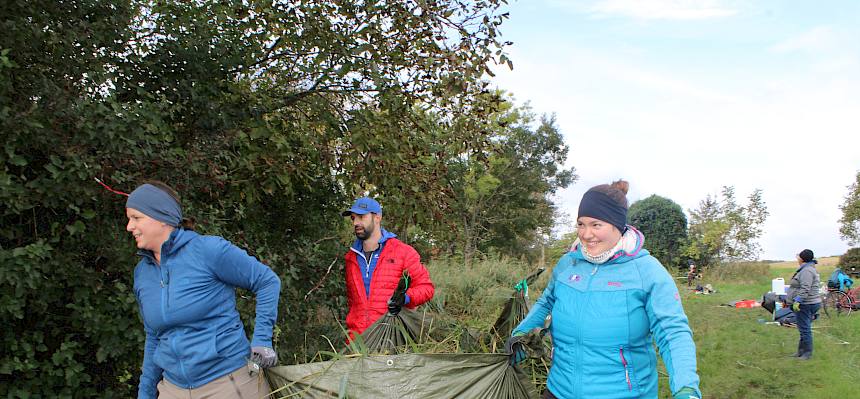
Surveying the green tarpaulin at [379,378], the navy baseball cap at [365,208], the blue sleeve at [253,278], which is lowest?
the green tarpaulin at [379,378]

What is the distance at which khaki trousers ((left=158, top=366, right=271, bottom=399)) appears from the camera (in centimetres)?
239

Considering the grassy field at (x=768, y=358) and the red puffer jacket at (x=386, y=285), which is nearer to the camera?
the red puffer jacket at (x=386, y=285)

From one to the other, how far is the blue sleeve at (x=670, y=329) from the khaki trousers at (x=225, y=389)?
5.20 ft

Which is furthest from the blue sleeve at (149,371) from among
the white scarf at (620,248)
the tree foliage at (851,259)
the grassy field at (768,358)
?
the tree foliage at (851,259)

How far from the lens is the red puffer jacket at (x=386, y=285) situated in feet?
12.2

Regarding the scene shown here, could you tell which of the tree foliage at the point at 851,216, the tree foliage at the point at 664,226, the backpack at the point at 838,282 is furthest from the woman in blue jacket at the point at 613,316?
the tree foliage at the point at 851,216

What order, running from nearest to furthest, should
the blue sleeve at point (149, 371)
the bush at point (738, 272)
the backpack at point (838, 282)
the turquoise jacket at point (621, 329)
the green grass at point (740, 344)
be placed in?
the turquoise jacket at point (621, 329) < the blue sleeve at point (149, 371) < the green grass at point (740, 344) < the backpack at point (838, 282) < the bush at point (738, 272)

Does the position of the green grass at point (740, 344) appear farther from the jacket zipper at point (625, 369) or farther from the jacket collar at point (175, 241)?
the jacket collar at point (175, 241)

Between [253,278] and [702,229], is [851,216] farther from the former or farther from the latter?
[253,278]

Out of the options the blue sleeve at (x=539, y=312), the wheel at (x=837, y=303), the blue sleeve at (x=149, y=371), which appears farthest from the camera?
the wheel at (x=837, y=303)

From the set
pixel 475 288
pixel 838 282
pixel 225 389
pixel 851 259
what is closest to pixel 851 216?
pixel 851 259

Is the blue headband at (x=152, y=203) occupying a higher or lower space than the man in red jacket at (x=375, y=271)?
higher

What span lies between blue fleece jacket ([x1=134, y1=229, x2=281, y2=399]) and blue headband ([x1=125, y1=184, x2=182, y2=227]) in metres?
0.08

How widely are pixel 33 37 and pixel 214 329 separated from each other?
2.21 m
